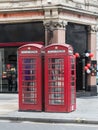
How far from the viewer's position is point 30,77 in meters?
15.5

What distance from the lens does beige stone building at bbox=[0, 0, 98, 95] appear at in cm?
2206

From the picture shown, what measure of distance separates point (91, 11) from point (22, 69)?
9.50 metres

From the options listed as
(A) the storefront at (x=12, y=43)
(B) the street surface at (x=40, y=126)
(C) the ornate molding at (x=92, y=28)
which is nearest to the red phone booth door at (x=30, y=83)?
(B) the street surface at (x=40, y=126)

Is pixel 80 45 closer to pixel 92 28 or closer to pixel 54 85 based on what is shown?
pixel 92 28

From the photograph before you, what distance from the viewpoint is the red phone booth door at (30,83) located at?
1538cm

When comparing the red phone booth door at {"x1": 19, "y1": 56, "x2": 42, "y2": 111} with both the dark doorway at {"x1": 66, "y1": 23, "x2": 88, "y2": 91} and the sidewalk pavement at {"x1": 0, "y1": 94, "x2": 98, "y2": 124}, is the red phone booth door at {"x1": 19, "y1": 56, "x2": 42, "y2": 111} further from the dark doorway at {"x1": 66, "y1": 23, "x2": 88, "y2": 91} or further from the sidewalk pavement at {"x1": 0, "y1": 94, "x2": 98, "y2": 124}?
the dark doorway at {"x1": 66, "y1": 23, "x2": 88, "y2": 91}

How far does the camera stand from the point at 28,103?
15617 mm

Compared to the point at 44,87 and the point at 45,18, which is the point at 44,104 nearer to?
the point at 44,87

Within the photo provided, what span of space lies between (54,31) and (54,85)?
7203 millimetres

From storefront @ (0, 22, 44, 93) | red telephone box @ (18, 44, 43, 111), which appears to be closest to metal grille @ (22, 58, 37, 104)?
red telephone box @ (18, 44, 43, 111)

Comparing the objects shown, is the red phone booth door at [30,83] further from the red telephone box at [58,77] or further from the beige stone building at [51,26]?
the beige stone building at [51,26]

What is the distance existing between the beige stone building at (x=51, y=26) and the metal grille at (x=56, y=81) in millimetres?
6896

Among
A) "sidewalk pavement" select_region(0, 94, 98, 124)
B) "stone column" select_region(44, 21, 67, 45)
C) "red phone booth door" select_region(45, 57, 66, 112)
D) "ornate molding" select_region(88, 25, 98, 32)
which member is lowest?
"sidewalk pavement" select_region(0, 94, 98, 124)

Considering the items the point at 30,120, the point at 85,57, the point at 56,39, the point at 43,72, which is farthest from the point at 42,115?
the point at 85,57
